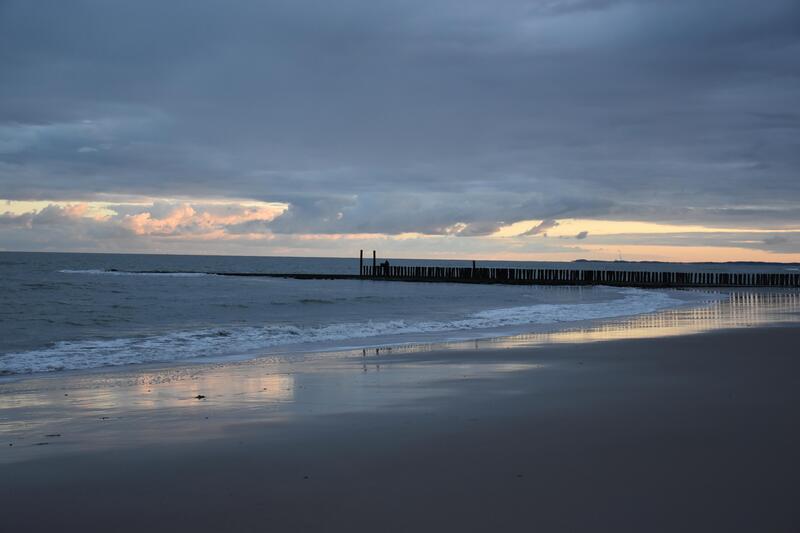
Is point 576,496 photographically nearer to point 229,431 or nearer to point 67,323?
point 229,431

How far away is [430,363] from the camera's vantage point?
40.3 feet

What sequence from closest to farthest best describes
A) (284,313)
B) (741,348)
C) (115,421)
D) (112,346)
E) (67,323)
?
(115,421), (741,348), (112,346), (67,323), (284,313)

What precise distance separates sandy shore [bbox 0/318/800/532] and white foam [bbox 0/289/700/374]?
123 inches

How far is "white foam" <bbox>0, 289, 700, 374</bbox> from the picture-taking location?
13375mm

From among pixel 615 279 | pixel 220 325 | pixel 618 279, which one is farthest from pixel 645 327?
pixel 615 279

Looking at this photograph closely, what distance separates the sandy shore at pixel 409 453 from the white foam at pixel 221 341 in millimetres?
3125

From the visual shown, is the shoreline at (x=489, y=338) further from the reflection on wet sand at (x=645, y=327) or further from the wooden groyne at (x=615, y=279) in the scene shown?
the wooden groyne at (x=615, y=279)

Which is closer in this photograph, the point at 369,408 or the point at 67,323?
the point at 369,408

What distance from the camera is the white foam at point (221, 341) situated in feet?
43.9

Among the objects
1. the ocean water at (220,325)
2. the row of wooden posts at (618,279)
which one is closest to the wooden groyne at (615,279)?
the row of wooden posts at (618,279)

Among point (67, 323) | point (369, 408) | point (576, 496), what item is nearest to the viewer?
point (576, 496)

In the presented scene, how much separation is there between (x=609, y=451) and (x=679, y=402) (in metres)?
2.62

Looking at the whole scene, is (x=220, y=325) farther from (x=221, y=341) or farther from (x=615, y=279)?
(x=615, y=279)

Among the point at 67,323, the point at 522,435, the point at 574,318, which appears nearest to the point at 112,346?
the point at 67,323
